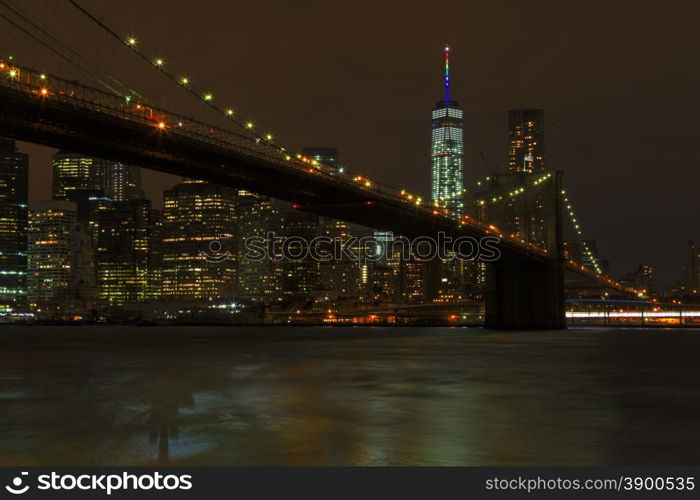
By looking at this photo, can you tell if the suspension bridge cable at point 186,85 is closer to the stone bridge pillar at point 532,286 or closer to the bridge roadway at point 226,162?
the bridge roadway at point 226,162

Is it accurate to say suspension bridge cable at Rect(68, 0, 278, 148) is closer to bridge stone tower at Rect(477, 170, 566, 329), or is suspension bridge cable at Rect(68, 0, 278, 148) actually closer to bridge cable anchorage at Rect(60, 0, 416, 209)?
bridge cable anchorage at Rect(60, 0, 416, 209)

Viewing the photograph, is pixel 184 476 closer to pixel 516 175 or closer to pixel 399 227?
pixel 399 227

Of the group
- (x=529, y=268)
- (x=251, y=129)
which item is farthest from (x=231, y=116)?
(x=529, y=268)

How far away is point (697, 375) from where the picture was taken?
24.9 m

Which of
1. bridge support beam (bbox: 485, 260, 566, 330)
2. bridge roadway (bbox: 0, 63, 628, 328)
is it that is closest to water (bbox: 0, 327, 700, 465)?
bridge roadway (bbox: 0, 63, 628, 328)

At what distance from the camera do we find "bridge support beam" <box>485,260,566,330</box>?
70.4 metres

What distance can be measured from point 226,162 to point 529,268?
33.0m

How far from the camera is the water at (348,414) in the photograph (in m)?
11.0

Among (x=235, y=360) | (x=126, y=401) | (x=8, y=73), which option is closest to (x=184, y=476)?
(x=126, y=401)

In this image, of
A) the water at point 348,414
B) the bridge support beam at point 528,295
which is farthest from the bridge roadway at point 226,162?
the water at point 348,414

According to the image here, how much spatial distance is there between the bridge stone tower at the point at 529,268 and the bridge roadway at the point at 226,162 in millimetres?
121

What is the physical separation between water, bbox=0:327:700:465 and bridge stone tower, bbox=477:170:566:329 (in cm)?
4121

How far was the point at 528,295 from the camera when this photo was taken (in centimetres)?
7125

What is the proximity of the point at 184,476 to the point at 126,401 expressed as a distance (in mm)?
8301
